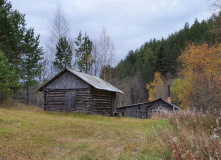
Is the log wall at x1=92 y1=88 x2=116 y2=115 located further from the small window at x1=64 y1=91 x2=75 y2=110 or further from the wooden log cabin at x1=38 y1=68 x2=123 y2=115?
the small window at x1=64 y1=91 x2=75 y2=110

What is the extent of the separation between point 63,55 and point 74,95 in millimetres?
14857

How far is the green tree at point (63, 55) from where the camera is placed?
1254 inches

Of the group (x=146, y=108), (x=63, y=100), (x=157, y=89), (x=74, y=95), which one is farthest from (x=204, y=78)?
(x=157, y=89)

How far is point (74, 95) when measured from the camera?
20.8 metres

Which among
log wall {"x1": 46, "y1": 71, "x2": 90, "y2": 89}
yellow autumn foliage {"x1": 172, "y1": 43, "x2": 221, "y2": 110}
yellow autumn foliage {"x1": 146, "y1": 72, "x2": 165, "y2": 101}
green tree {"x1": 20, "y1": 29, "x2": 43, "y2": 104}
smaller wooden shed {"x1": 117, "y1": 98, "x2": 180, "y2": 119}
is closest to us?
yellow autumn foliage {"x1": 172, "y1": 43, "x2": 221, "y2": 110}

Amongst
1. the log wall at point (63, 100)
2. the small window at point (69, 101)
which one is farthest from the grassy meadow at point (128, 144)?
the small window at point (69, 101)

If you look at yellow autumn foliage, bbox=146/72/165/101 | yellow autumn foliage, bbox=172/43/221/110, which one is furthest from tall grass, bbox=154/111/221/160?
yellow autumn foliage, bbox=146/72/165/101

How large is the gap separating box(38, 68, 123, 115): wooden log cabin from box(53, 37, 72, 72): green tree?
11.5m

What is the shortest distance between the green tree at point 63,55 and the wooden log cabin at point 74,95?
37.7 feet

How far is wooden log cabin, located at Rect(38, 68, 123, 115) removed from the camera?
2016cm

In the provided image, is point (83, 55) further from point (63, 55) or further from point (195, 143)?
point (195, 143)

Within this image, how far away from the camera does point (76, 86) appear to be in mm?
20703

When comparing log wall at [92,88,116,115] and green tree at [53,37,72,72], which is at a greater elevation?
green tree at [53,37,72,72]

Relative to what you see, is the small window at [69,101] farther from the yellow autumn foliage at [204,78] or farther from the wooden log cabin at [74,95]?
the yellow autumn foliage at [204,78]
